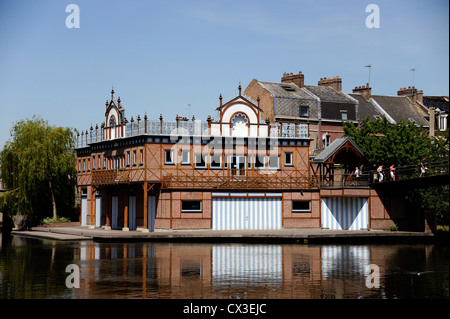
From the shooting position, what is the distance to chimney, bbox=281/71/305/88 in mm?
74500

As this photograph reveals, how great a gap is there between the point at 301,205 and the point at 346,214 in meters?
3.58

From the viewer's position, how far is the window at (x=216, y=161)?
5306 centimetres

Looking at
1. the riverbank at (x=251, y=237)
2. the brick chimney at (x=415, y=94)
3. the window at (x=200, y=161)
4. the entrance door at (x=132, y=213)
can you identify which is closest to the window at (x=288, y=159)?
the window at (x=200, y=161)

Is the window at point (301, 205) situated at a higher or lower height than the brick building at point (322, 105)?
lower

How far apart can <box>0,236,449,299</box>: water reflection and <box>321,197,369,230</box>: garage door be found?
29.0 ft

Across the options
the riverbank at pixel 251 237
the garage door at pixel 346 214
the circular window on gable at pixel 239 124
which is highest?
the circular window on gable at pixel 239 124

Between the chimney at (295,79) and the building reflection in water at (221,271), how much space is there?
106ft

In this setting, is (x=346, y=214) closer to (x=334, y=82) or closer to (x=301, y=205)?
(x=301, y=205)

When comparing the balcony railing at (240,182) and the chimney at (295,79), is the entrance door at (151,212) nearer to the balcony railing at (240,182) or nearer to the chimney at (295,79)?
the balcony railing at (240,182)

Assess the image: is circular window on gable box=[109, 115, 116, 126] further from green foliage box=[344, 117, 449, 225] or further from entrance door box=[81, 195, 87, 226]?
green foliage box=[344, 117, 449, 225]

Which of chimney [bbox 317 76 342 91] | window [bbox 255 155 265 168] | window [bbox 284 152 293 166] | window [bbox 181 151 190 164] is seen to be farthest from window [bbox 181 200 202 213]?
chimney [bbox 317 76 342 91]
